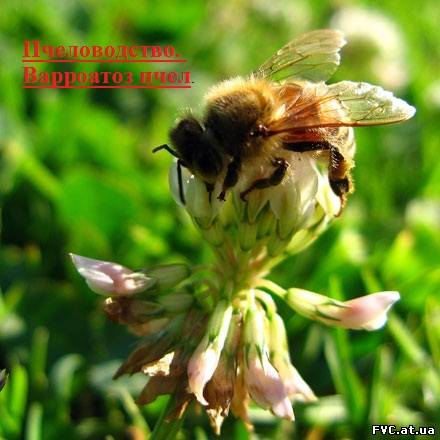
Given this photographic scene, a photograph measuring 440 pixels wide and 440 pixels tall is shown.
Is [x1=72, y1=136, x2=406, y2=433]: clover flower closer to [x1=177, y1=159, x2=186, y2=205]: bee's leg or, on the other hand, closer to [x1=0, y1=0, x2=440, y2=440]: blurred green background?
[x1=177, y1=159, x2=186, y2=205]: bee's leg

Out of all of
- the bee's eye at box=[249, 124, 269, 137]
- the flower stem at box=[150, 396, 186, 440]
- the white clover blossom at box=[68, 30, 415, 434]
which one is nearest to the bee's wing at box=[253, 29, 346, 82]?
the white clover blossom at box=[68, 30, 415, 434]

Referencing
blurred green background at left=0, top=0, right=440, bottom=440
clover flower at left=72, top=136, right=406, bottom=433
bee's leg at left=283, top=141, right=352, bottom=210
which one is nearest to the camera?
clover flower at left=72, top=136, right=406, bottom=433

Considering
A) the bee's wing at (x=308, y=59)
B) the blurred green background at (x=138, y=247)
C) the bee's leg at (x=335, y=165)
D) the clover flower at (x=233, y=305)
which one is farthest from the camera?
the blurred green background at (x=138, y=247)

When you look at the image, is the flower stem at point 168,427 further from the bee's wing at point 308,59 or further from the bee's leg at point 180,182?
the bee's wing at point 308,59

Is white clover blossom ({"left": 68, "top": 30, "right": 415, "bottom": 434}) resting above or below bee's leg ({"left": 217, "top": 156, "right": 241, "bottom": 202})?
below

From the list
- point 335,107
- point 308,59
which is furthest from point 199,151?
point 308,59

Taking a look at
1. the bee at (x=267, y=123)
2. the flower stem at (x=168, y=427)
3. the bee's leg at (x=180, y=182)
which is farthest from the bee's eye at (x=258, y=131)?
the flower stem at (x=168, y=427)

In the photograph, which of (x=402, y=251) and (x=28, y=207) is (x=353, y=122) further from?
(x=28, y=207)
